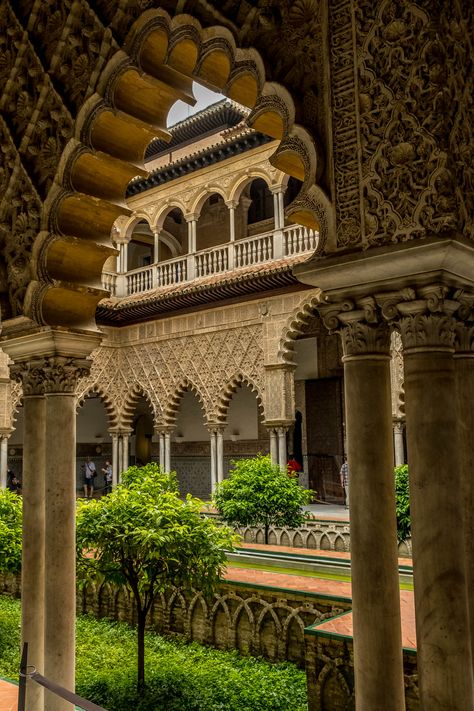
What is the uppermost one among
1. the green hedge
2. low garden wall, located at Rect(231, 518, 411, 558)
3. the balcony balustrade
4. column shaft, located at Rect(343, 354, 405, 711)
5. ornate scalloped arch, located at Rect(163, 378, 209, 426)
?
the balcony balustrade

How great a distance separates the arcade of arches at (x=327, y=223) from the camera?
2762mm

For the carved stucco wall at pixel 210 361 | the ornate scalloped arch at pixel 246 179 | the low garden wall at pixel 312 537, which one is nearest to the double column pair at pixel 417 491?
the low garden wall at pixel 312 537

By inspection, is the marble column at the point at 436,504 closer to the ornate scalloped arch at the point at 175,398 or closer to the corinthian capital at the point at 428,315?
the corinthian capital at the point at 428,315

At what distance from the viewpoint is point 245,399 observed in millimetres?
18969

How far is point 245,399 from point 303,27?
15917mm

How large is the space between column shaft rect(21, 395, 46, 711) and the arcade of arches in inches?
0.6

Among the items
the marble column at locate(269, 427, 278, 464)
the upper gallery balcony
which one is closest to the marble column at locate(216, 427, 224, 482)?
the marble column at locate(269, 427, 278, 464)

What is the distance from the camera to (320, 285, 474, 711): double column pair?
262 centimetres

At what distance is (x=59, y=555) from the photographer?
13.7 ft

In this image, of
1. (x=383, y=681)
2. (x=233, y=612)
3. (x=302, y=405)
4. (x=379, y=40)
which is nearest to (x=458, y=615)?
(x=383, y=681)

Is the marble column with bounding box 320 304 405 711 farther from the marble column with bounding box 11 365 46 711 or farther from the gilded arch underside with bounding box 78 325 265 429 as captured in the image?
the gilded arch underside with bounding box 78 325 265 429

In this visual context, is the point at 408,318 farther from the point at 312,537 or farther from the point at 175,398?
the point at 175,398

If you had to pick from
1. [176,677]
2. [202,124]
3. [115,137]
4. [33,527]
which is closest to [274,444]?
[176,677]

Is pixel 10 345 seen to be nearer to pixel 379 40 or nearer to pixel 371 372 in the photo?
pixel 371 372
